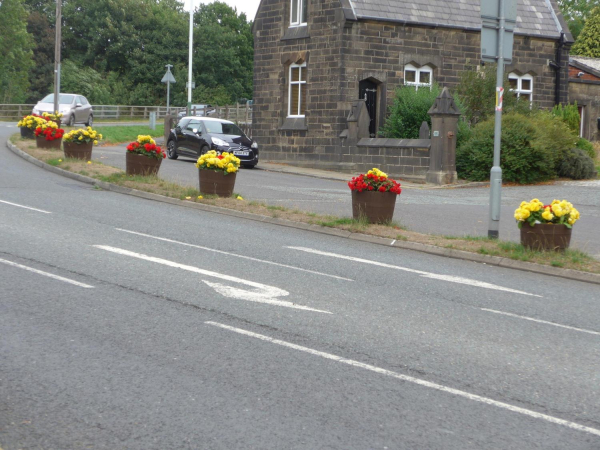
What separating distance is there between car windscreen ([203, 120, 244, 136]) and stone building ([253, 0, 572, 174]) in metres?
3.05

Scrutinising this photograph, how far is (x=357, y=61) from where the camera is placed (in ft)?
104

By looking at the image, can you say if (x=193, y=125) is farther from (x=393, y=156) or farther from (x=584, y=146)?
(x=584, y=146)

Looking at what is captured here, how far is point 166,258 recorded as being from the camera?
1117cm

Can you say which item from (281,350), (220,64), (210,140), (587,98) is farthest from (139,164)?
(220,64)

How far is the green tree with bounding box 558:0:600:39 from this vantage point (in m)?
79.9

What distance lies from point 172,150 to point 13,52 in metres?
50.7

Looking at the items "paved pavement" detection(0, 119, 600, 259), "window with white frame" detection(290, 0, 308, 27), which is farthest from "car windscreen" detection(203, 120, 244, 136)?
"window with white frame" detection(290, 0, 308, 27)

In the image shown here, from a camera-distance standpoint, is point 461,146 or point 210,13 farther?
point 210,13

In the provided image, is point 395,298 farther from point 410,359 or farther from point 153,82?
point 153,82

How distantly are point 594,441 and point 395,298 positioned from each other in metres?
4.35

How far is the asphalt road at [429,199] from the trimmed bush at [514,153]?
0.89 meters

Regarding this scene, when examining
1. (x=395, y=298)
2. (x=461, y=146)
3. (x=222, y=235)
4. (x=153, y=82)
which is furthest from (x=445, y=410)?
(x=153, y=82)

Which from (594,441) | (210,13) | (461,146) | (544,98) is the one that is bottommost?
(594,441)

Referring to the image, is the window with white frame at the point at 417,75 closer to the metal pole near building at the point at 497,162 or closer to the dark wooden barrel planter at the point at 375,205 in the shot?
the dark wooden barrel planter at the point at 375,205
